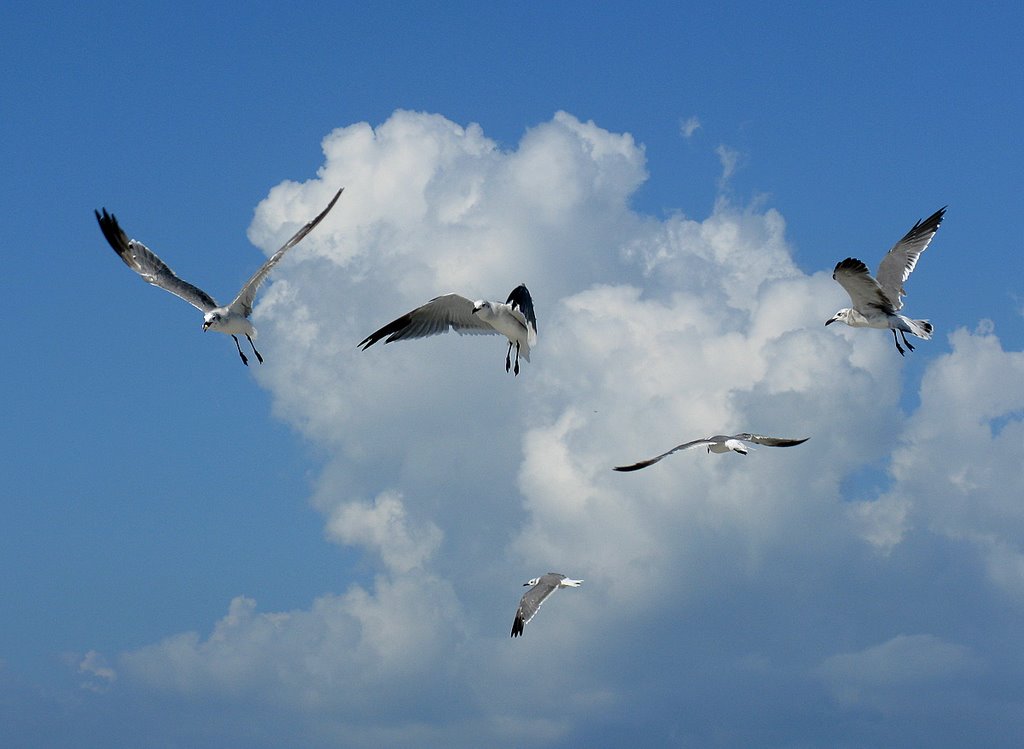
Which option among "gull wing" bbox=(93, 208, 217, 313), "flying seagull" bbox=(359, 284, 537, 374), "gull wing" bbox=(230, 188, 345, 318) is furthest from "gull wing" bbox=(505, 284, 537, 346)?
"gull wing" bbox=(93, 208, 217, 313)

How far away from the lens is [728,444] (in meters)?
23.6

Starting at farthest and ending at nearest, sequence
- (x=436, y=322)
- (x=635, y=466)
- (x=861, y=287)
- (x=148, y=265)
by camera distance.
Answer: (x=148, y=265)
(x=861, y=287)
(x=436, y=322)
(x=635, y=466)

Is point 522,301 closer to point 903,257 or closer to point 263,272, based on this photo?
point 263,272

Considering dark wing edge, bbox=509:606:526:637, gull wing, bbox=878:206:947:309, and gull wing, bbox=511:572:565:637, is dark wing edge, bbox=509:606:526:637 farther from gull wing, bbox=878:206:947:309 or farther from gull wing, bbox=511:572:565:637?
gull wing, bbox=878:206:947:309

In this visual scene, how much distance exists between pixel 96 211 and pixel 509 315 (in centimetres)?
1329

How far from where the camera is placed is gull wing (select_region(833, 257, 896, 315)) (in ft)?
95.6

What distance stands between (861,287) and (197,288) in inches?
685

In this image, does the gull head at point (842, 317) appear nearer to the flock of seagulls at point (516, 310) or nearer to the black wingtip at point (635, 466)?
the flock of seagulls at point (516, 310)

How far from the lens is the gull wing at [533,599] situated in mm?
28266

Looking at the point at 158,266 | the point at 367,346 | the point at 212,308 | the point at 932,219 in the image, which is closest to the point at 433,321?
the point at 367,346

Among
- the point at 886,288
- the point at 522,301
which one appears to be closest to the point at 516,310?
the point at 522,301

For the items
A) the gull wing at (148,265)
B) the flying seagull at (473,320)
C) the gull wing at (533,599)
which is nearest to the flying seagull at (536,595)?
the gull wing at (533,599)

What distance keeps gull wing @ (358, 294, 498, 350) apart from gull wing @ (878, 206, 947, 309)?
11088 mm

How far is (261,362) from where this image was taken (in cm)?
3034
